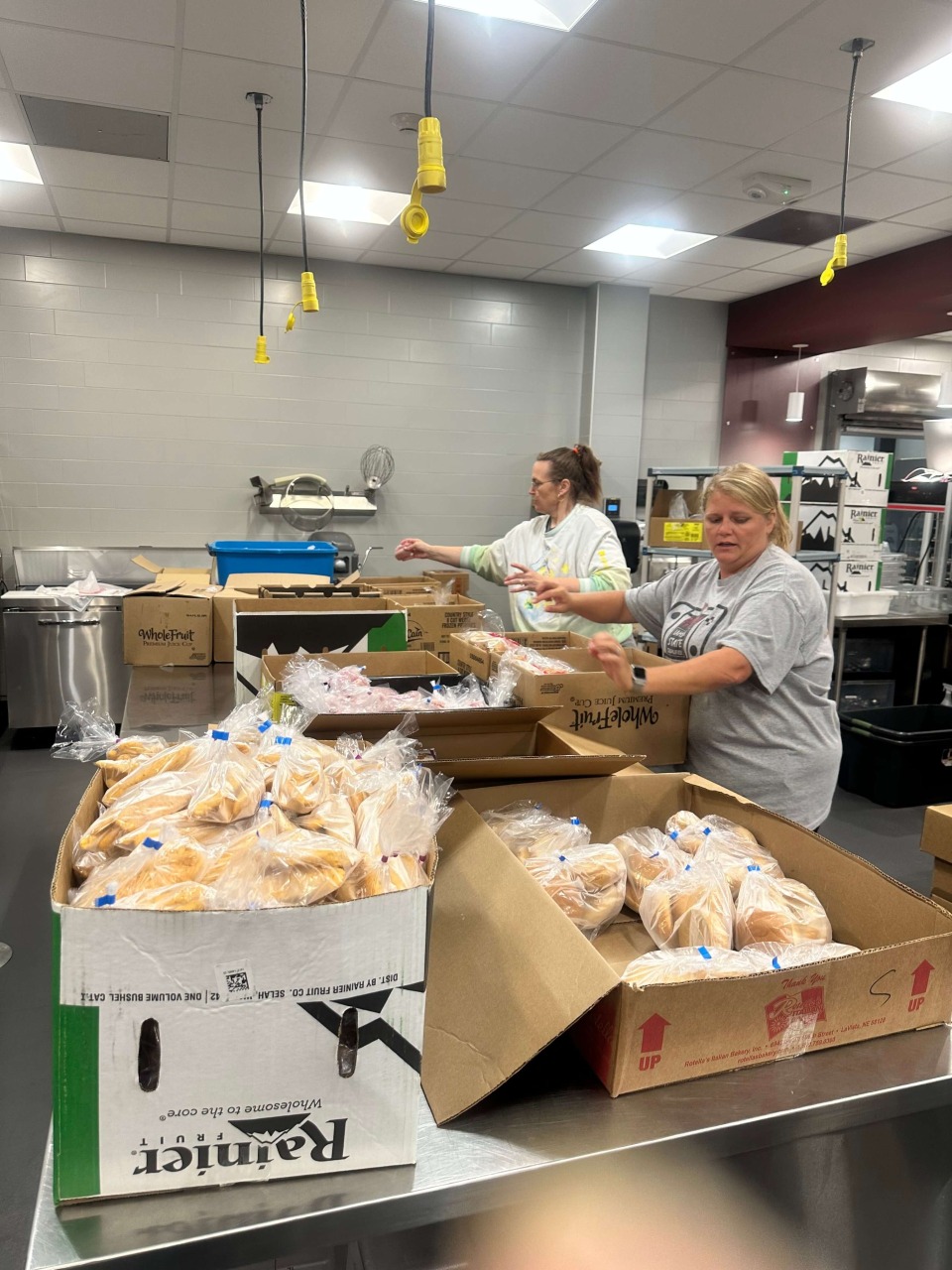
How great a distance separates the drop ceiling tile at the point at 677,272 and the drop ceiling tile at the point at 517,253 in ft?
1.92

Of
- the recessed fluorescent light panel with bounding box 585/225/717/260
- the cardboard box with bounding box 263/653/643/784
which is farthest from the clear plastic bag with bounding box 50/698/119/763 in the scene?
the recessed fluorescent light panel with bounding box 585/225/717/260

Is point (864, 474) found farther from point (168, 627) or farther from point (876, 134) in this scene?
point (168, 627)

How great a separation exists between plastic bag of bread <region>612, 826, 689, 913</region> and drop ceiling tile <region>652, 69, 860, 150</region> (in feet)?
10.2

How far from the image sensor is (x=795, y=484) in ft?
15.1

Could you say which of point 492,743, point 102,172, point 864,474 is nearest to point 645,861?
point 492,743

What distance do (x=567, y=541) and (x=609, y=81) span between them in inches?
69.9

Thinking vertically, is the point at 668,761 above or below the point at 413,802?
below

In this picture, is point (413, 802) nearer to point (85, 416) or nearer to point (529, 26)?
point (529, 26)

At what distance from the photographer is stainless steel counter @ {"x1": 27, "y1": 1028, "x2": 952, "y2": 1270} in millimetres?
690

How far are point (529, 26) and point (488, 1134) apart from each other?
3261 mm

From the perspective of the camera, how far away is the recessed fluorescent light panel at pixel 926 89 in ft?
10.4

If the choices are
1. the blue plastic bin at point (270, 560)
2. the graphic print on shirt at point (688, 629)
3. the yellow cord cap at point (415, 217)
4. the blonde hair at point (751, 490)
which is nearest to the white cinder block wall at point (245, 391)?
the blue plastic bin at point (270, 560)

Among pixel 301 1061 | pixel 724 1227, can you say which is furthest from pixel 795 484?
pixel 301 1061

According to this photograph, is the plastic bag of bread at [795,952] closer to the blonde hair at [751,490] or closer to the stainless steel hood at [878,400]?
the blonde hair at [751,490]
